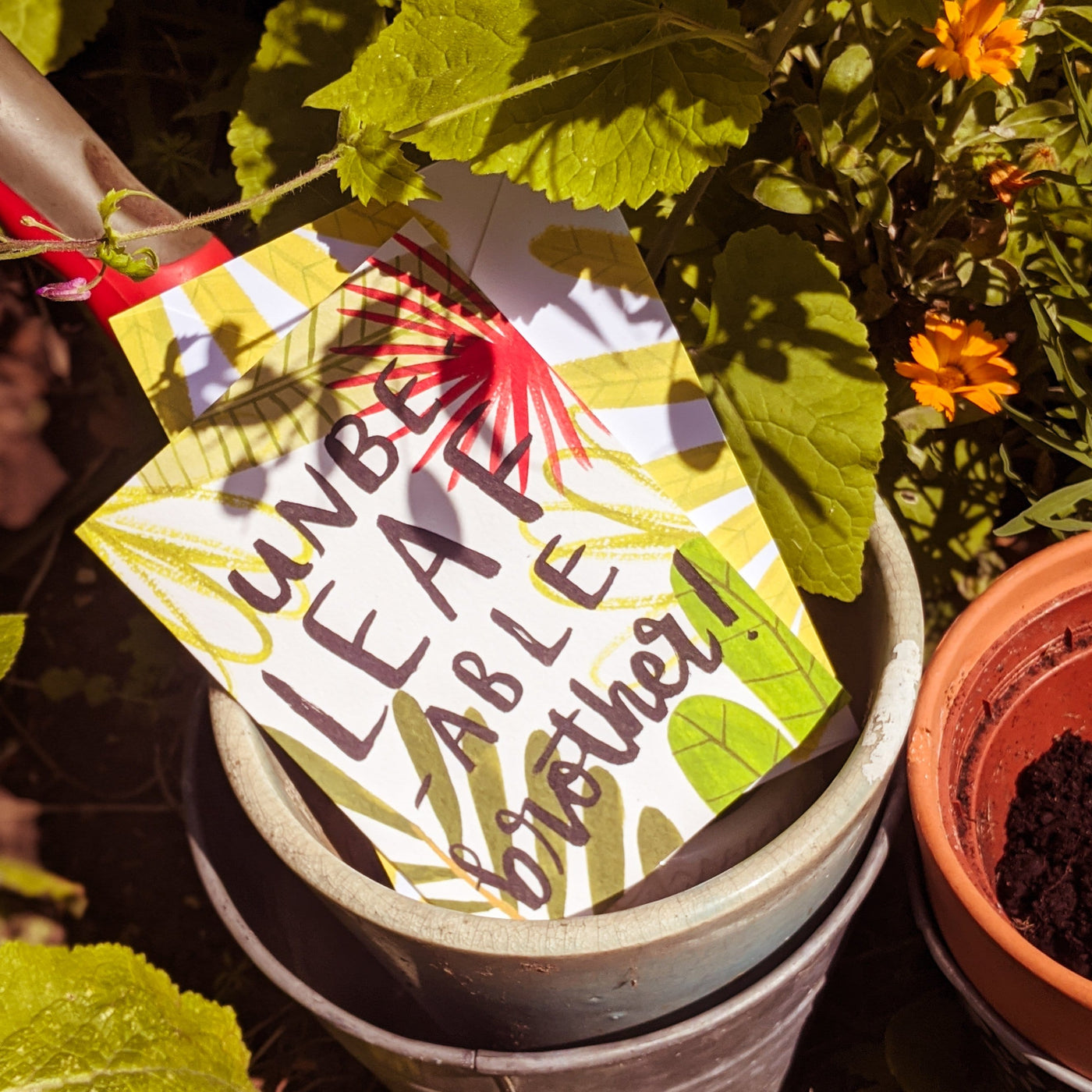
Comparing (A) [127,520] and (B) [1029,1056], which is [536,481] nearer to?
(A) [127,520]

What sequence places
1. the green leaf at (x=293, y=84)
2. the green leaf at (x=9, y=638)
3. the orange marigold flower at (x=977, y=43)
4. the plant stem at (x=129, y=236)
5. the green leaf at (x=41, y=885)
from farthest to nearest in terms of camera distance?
1. the green leaf at (x=41, y=885)
2. the green leaf at (x=293, y=84)
3. the green leaf at (x=9, y=638)
4. the orange marigold flower at (x=977, y=43)
5. the plant stem at (x=129, y=236)

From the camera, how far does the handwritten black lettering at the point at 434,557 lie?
2.50ft

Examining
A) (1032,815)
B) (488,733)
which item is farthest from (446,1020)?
(1032,815)

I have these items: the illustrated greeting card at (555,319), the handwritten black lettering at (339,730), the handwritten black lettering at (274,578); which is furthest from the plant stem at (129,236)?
the handwritten black lettering at (339,730)

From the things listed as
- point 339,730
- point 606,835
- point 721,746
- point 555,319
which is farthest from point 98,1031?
point 555,319

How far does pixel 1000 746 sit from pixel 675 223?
0.54 meters

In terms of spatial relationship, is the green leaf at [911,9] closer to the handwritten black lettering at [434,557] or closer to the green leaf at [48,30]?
the handwritten black lettering at [434,557]

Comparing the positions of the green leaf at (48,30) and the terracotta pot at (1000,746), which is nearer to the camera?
the terracotta pot at (1000,746)

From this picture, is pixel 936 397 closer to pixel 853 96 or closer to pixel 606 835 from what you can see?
pixel 853 96

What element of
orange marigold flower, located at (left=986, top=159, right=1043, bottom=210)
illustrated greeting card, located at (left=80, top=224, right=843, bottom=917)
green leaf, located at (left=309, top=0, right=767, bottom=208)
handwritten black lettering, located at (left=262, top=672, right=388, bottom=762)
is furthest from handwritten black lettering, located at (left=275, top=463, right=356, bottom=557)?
orange marigold flower, located at (left=986, top=159, right=1043, bottom=210)

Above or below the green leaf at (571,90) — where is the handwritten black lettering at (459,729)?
below

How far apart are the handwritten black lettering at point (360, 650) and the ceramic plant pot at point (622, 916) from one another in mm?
93

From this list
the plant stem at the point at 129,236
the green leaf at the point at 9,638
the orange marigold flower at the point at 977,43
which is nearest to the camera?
the plant stem at the point at 129,236

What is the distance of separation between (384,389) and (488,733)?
0.26 meters
